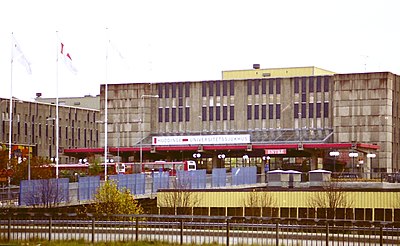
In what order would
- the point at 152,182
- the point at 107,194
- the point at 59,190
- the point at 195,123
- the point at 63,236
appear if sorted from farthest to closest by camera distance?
the point at 195,123 < the point at 152,182 < the point at 59,190 < the point at 107,194 < the point at 63,236

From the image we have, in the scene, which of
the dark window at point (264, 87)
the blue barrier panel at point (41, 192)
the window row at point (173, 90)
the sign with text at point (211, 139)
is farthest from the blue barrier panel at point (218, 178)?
the window row at point (173, 90)

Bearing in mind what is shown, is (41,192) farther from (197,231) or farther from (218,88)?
(218,88)

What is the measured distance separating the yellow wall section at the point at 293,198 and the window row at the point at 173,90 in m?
84.8

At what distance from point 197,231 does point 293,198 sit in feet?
90.0

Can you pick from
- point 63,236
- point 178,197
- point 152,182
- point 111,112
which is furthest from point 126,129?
point 63,236

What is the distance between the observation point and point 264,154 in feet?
494

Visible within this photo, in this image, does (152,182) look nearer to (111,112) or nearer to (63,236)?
(63,236)

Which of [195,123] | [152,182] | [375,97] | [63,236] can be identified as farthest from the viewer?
[195,123]

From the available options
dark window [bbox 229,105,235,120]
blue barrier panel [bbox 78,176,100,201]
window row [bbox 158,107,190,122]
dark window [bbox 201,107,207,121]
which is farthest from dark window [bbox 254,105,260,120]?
blue barrier panel [bbox 78,176,100,201]

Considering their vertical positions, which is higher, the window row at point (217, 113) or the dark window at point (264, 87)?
the dark window at point (264, 87)

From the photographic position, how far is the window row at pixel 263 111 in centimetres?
15700

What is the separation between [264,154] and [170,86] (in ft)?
71.5

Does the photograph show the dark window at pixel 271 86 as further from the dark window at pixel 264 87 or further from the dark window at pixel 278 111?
the dark window at pixel 278 111

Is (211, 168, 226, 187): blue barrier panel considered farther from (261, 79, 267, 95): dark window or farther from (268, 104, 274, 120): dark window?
(261, 79, 267, 95): dark window
